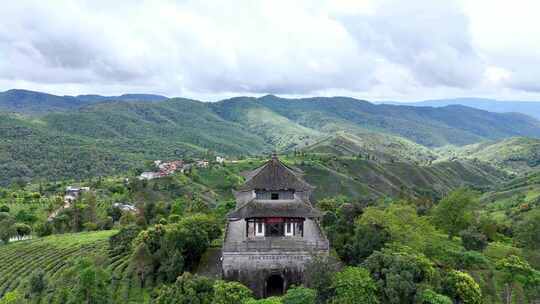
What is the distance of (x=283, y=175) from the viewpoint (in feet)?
164

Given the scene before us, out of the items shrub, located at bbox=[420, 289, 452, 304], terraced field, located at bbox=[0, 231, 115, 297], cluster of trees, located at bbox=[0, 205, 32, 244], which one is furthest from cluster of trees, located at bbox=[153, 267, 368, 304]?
cluster of trees, located at bbox=[0, 205, 32, 244]

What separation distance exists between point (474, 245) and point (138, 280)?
44167mm

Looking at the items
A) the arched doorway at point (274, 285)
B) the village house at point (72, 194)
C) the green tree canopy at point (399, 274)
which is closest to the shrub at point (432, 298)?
the green tree canopy at point (399, 274)

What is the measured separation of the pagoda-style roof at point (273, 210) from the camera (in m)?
47.3

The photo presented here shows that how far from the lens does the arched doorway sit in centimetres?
4722

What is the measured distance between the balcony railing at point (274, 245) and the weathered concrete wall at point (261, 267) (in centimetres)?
48

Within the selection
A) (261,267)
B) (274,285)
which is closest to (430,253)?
(274,285)

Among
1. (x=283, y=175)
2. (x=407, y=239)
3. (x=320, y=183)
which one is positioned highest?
(x=283, y=175)

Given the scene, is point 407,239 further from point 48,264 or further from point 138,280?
point 48,264

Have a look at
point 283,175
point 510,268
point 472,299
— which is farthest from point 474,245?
point 283,175

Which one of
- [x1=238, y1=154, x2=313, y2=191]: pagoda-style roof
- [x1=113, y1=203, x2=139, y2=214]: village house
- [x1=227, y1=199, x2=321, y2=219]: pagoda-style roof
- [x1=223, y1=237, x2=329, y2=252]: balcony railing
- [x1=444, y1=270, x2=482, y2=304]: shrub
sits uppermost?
[x1=238, y1=154, x2=313, y2=191]: pagoda-style roof

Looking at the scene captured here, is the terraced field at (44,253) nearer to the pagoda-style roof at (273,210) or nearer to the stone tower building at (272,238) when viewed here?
the stone tower building at (272,238)

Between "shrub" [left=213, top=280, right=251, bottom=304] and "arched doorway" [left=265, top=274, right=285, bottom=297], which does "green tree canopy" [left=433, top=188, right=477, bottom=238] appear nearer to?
"arched doorway" [left=265, top=274, right=285, bottom=297]

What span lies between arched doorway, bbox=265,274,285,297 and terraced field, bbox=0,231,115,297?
1272 inches
